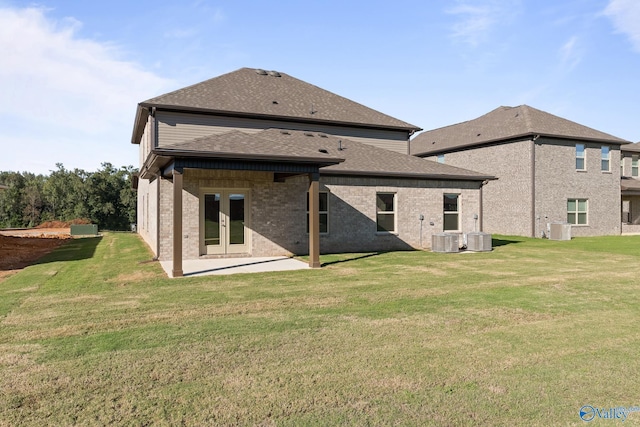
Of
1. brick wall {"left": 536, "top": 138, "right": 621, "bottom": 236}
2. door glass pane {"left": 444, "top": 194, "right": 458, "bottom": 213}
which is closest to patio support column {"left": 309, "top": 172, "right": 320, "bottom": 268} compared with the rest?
door glass pane {"left": 444, "top": 194, "right": 458, "bottom": 213}

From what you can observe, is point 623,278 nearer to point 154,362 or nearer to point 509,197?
point 154,362

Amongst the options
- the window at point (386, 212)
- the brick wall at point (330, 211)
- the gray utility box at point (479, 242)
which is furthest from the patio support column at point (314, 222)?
the gray utility box at point (479, 242)

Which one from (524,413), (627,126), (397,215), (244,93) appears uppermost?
(627,126)

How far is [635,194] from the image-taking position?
2744 centimetres

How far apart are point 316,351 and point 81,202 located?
43265mm

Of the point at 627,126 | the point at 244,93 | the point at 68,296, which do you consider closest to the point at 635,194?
the point at 627,126

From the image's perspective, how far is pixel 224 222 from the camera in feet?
46.2

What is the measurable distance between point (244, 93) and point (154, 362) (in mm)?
15894

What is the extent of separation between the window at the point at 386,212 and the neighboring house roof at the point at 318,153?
0.99m

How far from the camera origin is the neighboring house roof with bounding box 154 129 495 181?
1091 cm

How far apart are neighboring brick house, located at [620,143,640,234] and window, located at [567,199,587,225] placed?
3971 millimetres

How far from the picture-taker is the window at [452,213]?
17.7 m

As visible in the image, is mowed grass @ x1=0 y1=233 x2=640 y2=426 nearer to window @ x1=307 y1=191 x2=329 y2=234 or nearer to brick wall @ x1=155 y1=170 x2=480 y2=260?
brick wall @ x1=155 y1=170 x2=480 y2=260

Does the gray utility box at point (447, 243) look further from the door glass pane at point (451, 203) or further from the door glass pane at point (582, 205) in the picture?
the door glass pane at point (582, 205)
